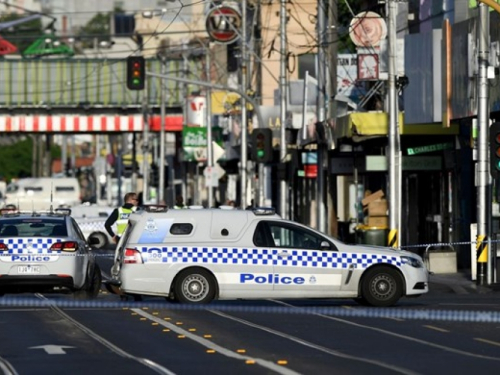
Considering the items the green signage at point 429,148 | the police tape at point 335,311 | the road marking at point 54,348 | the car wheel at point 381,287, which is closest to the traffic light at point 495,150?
the car wheel at point 381,287

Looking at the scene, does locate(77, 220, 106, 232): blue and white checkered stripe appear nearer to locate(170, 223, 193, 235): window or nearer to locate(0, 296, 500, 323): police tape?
locate(0, 296, 500, 323): police tape

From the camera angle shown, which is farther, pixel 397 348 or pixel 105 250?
pixel 105 250

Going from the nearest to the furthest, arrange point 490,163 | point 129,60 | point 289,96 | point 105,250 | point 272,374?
point 272,374 → point 490,163 → point 129,60 → point 105,250 → point 289,96

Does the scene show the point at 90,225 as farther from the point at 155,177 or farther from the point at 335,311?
the point at 335,311

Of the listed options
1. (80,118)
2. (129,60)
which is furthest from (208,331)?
(80,118)

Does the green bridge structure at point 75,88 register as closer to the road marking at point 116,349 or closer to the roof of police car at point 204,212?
the roof of police car at point 204,212

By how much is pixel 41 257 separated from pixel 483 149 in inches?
390

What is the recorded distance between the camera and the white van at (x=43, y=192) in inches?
3187

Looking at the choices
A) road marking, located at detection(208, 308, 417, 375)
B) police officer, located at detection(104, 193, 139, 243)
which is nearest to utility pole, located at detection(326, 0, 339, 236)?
police officer, located at detection(104, 193, 139, 243)

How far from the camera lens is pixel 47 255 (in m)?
26.4

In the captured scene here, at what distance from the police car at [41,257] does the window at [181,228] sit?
176cm

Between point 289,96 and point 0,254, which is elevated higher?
point 289,96

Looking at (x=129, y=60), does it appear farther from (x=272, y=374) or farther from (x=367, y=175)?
(x=272, y=374)

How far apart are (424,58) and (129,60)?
42.1 feet
